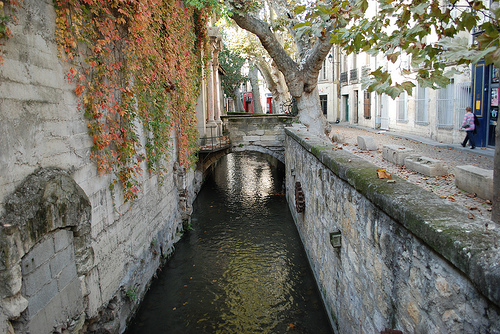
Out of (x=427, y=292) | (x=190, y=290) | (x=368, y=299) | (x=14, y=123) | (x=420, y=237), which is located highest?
(x=14, y=123)

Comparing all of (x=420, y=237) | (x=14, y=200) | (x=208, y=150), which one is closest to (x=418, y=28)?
(x=420, y=237)

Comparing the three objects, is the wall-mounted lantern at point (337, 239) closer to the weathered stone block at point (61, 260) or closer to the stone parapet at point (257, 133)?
the weathered stone block at point (61, 260)

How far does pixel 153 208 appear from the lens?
289 inches

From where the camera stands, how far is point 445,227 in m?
2.24

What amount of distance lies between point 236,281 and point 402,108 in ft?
45.2

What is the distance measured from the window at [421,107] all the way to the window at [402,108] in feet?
3.93

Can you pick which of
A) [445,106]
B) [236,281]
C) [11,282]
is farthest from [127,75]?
[445,106]

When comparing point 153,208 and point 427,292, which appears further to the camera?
point 153,208

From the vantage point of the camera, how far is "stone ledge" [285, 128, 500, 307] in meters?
1.82

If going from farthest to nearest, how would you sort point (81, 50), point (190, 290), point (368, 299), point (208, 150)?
point (208, 150) → point (190, 290) → point (81, 50) → point (368, 299)

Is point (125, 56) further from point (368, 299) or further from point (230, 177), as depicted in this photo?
point (230, 177)

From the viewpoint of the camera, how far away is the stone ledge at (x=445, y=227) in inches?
71.7

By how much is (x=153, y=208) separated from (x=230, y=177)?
9970mm

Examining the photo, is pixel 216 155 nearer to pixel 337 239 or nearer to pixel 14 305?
pixel 337 239
